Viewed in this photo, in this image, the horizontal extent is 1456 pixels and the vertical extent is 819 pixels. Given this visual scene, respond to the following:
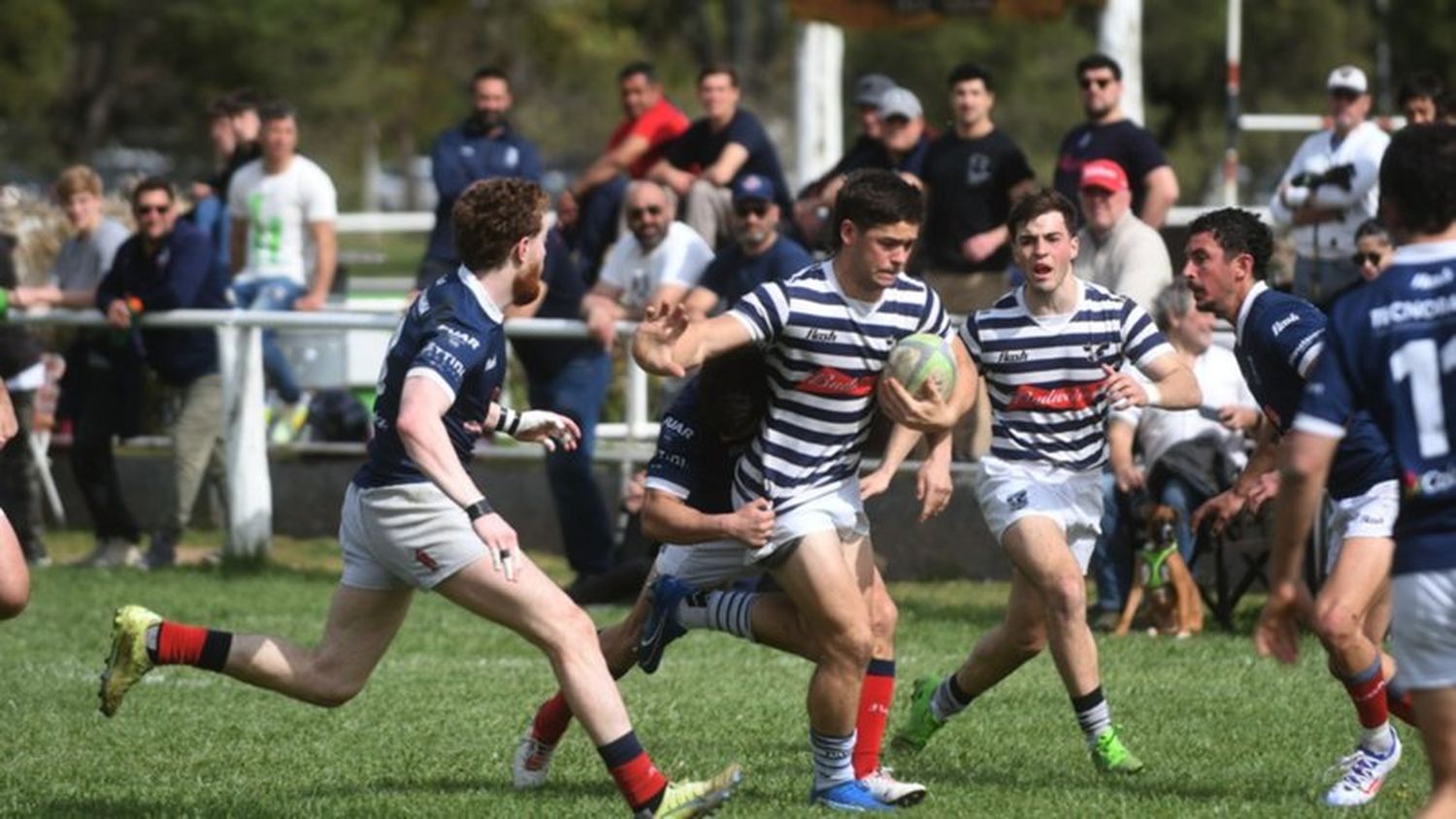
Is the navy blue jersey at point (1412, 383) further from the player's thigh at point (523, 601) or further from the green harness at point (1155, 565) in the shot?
the green harness at point (1155, 565)

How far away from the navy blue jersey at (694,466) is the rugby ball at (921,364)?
70 centimetres

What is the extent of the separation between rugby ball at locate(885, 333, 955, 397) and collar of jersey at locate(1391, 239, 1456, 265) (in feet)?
7.08

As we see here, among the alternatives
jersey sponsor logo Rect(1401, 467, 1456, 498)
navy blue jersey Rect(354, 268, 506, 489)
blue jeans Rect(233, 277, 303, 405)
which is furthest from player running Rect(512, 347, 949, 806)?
blue jeans Rect(233, 277, 303, 405)

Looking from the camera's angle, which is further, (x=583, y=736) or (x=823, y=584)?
(x=583, y=736)

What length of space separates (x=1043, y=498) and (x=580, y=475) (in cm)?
552

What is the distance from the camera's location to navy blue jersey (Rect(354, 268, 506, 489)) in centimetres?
755

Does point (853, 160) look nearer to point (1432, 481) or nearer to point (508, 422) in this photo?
point (508, 422)

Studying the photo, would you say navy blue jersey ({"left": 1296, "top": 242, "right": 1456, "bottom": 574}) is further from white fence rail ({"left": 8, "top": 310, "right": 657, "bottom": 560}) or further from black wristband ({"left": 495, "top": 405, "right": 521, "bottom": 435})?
white fence rail ({"left": 8, "top": 310, "right": 657, "bottom": 560})

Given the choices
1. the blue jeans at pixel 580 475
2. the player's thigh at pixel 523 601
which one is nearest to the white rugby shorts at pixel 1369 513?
the player's thigh at pixel 523 601

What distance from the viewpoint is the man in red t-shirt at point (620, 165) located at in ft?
52.6

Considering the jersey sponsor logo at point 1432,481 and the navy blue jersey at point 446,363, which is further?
the navy blue jersey at point 446,363

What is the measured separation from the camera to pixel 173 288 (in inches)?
599

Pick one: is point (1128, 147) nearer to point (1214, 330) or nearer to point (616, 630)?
point (1214, 330)

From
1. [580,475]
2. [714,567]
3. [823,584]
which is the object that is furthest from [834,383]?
[580,475]
